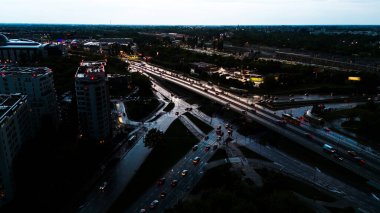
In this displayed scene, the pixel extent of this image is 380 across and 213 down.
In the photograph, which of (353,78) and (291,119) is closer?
(291,119)

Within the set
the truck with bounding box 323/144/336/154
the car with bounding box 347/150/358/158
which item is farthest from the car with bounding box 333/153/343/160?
the car with bounding box 347/150/358/158

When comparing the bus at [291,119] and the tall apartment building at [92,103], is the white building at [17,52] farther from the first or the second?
the bus at [291,119]

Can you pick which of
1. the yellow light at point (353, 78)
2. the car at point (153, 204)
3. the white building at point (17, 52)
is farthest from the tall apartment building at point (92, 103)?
the white building at point (17, 52)

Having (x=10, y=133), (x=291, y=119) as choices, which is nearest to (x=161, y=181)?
(x=10, y=133)

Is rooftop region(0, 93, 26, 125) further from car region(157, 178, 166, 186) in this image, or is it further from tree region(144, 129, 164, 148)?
car region(157, 178, 166, 186)

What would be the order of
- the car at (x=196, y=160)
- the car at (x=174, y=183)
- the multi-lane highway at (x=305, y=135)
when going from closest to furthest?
1. the car at (x=174, y=183)
2. the multi-lane highway at (x=305, y=135)
3. the car at (x=196, y=160)

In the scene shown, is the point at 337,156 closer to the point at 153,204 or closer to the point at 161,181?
the point at 161,181

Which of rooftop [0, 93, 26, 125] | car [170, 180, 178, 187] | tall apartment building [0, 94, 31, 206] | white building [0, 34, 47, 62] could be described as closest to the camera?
tall apartment building [0, 94, 31, 206]
